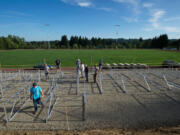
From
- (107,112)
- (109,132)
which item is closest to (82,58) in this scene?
(107,112)

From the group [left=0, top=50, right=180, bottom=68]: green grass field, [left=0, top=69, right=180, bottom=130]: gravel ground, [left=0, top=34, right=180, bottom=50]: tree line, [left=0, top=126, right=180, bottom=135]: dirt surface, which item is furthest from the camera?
[left=0, top=34, right=180, bottom=50]: tree line

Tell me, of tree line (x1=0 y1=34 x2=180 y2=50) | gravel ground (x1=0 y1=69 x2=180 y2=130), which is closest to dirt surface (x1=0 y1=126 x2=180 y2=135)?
Result: gravel ground (x1=0 y1=69 x2=180 y2=130)

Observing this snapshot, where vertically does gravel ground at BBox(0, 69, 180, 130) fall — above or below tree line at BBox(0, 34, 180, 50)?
below

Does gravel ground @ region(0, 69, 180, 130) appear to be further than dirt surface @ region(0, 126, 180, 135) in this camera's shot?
Yes

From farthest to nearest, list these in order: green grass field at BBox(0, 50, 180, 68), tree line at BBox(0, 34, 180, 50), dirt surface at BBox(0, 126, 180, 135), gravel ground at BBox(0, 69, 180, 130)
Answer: tree line at BBox(0, 34, 180, 50) → green grass field at BBox(0, 50, 180, 68) → gravel ground at BBox(0, 69, 180, 130) → dirt surface at BBox(0, 126, 180, 135)

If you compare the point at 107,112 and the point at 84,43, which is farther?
the point at 84,43

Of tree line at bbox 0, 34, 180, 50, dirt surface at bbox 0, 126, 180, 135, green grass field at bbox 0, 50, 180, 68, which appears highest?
tree line at bbox 0, 34, 180, 50

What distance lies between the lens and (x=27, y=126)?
16.8ft

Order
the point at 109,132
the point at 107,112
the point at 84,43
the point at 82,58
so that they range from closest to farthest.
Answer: the point at 109,132 < the point at 107,112 < the point at 82,58 < the point at 84,43

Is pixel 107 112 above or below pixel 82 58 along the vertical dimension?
below

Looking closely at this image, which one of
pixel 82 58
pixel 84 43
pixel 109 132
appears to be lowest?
pixel 109 132

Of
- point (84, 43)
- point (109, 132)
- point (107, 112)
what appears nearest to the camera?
point (109, 132)

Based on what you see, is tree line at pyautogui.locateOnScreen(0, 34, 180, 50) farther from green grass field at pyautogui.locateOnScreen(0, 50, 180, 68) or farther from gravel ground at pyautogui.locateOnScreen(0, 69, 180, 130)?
gravel ground at pyautogui.locateOnScreen(0, 69, 180, 130)

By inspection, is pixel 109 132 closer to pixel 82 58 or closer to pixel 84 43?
pixel 82 58
